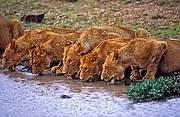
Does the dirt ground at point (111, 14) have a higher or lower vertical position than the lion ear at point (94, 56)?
higher

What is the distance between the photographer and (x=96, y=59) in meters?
10.1

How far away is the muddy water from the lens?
24.9ft

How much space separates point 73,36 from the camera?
448 inches

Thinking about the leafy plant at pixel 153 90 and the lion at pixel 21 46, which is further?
the lion at pixel 21 46

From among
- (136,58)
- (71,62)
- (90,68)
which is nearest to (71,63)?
(71,62)

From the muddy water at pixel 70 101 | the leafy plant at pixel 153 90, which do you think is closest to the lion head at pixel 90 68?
the muddy water at pixel 70 101

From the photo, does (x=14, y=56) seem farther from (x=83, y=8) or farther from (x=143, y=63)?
(x=83, y=8)

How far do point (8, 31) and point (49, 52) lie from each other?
2933 millimetres

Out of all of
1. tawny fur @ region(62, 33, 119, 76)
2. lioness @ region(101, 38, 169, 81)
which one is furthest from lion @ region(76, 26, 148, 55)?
lioness @ region(101, 38, 169, 81)

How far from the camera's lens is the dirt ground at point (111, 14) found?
14.7 m

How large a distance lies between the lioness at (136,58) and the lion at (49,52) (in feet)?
5.55

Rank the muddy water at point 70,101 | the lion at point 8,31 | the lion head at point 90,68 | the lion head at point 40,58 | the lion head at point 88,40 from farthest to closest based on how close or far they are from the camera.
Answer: the lion at point 8,31 < the lion head at point 40,58 < the lion head at point 88,40 < the lion head at point 90,68 < the muddy water at point 70,101

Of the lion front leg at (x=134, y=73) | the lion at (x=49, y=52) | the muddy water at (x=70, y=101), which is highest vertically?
the lion at (x=49, y=52)

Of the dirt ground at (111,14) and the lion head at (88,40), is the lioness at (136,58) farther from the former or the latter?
the dirt ground at (111,14)
